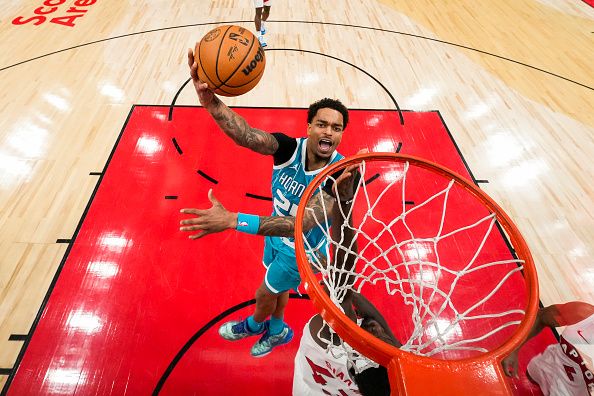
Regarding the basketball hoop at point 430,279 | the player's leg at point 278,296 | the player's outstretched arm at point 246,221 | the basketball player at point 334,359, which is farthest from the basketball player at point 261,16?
the basketball player at point 334,359

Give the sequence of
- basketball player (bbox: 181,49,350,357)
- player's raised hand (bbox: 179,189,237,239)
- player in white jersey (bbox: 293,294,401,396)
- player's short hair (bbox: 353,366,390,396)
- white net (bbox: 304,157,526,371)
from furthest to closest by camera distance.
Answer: white net (bbox: 304,157,526,371) < basketball player (bbox: 181,49,350,357) < player in white jersey (bbox: 293,294,401,396) < player's raised hand (bbox: 179,189,237,239) < player's short hair (bbox: 353,366,390,396)

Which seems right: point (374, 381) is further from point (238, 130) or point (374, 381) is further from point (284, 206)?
point (238, 130)

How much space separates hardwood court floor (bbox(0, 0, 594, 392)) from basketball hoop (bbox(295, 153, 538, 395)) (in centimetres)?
55

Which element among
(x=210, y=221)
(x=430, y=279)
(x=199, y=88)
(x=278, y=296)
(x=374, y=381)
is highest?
(x=199, y=88)

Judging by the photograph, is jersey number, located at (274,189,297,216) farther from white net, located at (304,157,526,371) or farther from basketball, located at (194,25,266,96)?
basketball, located at (194,25,266,96)

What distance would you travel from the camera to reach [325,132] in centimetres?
217

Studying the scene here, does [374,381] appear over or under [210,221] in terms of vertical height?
under

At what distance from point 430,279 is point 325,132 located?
5.79 feet

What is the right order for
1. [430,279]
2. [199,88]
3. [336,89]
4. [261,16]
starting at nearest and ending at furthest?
[199,88] → [430,279] → [336,89] → [261,16]

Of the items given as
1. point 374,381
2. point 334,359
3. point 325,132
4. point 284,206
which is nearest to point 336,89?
point 325,132

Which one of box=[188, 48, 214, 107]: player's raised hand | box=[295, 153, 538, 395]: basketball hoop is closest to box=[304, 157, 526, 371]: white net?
box=[295, 153, 538, 395]: basketball hoop

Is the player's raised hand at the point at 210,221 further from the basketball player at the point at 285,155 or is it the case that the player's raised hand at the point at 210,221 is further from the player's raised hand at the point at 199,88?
the player's raised hand at the point at 199,88

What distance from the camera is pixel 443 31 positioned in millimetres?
6797

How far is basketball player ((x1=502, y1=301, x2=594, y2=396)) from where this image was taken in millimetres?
2004
